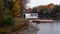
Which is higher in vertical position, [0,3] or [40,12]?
[0,3]

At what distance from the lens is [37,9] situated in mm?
34812

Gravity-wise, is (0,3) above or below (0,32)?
above

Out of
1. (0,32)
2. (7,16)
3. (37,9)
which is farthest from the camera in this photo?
(37,9)

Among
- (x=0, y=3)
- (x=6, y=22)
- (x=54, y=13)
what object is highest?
(x=0, y=3)

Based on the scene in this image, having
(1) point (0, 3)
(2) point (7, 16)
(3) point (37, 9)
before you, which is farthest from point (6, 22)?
(3) point (37, 9)

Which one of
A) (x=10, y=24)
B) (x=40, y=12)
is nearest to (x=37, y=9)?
(x=40, y=12)

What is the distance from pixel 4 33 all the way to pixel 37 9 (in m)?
25.2

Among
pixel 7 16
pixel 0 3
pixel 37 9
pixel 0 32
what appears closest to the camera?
pixel 0 32

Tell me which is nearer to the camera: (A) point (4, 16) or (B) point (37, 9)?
(A) point (4, 16)

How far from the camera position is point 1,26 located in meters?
11.2

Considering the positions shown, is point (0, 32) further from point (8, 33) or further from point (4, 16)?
point (4, 16)

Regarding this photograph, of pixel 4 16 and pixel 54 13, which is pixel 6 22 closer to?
pixel 4 16

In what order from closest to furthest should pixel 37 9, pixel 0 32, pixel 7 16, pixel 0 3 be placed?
pixel 0 32, pixel 0 3, pixel 7 16, pixel 37 9

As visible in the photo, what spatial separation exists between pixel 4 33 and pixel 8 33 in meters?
0.31
